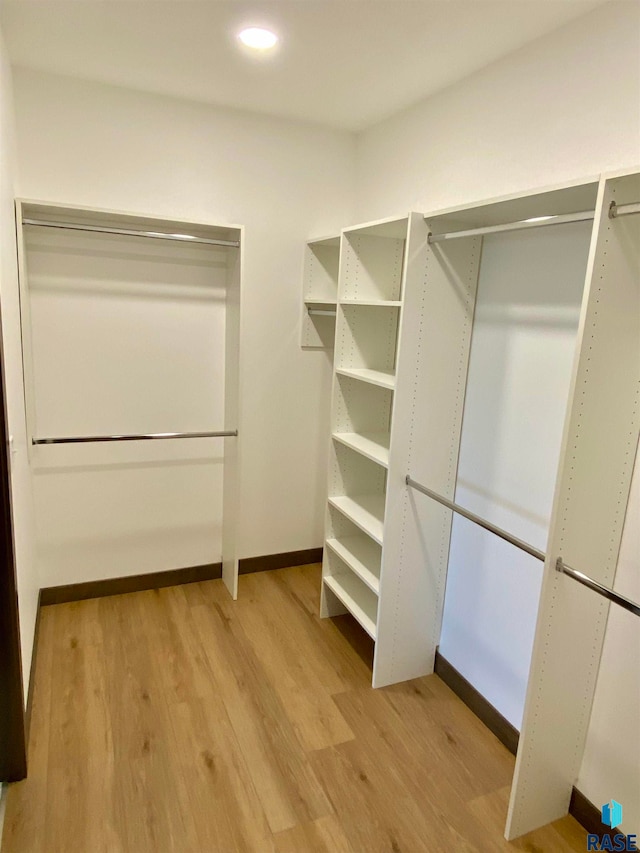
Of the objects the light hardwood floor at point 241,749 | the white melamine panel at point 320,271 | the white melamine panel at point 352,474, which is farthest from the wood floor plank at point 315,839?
the white melamine panel at point 320,271

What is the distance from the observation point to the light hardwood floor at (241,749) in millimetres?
1797

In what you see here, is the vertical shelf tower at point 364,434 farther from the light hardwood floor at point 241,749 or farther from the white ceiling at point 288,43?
the white ceiling at point 288,43

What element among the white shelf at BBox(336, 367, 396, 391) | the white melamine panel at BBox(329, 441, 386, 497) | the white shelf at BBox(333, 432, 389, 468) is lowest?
the white melamine panel at BBox(329, 441, 386, 497)

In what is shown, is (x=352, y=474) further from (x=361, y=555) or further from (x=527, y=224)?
(x=527, y=224)

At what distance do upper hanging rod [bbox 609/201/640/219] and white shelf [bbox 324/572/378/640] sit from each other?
189cm

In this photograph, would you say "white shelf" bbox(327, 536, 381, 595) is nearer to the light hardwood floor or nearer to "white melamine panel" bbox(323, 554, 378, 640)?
"white melamine panel" bbox(323, 554, 378, 640)

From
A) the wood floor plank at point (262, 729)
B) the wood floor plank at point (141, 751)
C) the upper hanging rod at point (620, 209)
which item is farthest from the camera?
the wood floor plank at point (262, 729)

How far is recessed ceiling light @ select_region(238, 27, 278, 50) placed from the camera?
6.56 ft

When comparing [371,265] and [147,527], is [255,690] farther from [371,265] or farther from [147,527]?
[371,265]

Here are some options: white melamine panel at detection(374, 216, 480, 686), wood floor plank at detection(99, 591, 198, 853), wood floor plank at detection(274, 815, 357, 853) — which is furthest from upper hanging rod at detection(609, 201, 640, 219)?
wood floor plank at detection(99, 591, 198, 853)

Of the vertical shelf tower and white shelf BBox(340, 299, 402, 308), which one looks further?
the vertical shelf tower

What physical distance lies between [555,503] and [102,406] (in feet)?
7.55

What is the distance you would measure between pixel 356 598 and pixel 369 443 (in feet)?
2.59

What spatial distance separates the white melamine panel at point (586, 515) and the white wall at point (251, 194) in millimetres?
1855
